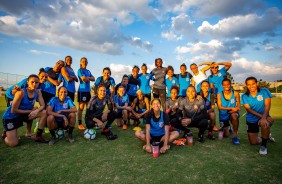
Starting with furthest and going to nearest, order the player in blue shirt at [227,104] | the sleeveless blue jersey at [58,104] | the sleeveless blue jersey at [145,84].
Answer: the sleeveless blue jersey at [145,84], the player in blue shirt at [227,104], the sleeveless blue jersey at [58,104]

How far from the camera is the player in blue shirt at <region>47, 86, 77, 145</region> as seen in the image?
16.7ft

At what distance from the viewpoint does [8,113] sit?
→ 15.8 feet

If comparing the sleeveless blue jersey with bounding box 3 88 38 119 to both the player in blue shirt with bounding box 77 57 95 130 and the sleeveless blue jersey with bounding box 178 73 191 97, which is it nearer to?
the player in blue shirt with bounding box 77 57 95 130

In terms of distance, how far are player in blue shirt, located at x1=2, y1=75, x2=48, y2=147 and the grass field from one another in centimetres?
26

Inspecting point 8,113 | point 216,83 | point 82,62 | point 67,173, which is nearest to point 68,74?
point 82,62

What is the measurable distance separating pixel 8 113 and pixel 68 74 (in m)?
2.23

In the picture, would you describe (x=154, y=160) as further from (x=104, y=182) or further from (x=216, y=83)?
(x=216, y=83)

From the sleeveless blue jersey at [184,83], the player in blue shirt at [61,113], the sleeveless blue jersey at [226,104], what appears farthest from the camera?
the sleeveless blue jersey at [184,83]

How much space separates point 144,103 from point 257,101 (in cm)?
388

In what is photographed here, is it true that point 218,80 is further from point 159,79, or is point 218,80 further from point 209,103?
point 159,79

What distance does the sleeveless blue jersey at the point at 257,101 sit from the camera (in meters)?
4.82

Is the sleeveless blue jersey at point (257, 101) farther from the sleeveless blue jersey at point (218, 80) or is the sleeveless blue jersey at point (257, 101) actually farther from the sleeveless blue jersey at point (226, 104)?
the sleeveless blue jersey at point (218, 80)

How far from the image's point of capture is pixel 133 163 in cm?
368

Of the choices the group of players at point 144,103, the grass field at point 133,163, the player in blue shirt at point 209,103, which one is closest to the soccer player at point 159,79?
the group of players at point 144,103
